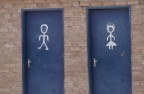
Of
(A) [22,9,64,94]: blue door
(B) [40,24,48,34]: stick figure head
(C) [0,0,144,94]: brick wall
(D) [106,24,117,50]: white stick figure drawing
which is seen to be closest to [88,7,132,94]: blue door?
(D) [106,24,117,50]: white stick figure drawing

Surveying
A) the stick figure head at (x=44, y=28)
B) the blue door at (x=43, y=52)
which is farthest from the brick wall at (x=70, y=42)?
the stick figure head at (x=44, y=28)

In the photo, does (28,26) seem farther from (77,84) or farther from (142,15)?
(142,15)

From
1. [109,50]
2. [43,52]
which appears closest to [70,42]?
[43,52]

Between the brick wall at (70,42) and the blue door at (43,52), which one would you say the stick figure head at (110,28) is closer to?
the brick wall at (70,42)

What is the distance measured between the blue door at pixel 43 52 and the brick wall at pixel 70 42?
0.53ft

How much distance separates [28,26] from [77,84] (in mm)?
1700

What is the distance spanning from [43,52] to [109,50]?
1.45 meters

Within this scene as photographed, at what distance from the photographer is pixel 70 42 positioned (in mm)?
8688

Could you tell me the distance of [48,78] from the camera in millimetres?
8938

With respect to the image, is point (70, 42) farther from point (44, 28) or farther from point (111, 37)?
point (111, 37)

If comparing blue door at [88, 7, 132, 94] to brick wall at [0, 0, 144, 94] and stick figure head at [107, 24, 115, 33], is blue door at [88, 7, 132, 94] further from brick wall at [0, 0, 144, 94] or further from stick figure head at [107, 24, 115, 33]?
brick wall at [0, 0, 144, 94]

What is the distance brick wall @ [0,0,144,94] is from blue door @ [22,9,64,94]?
0.53 feet

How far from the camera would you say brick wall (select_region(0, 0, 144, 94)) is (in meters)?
8.41

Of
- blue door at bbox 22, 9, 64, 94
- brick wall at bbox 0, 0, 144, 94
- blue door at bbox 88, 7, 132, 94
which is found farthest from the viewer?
blue door at bbox 22, 9, 64, 94
